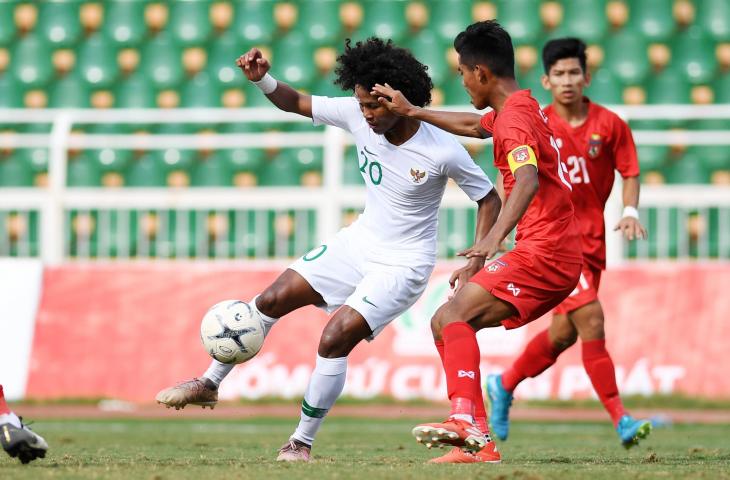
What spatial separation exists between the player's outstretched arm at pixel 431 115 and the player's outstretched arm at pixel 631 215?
1.55 m

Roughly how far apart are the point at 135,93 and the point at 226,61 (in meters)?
1.27

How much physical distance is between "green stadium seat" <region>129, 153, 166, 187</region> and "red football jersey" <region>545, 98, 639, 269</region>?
737 cm

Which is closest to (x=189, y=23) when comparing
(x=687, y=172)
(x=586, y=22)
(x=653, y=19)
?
(x=586, y=22)

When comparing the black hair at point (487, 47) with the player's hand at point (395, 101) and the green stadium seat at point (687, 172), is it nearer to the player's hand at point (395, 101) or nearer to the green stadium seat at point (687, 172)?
the player's hand at point (395, 101)

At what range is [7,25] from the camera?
17.6 metres

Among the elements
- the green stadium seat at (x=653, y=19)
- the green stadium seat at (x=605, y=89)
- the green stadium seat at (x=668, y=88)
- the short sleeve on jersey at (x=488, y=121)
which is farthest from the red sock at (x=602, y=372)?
the green stadium seat at (x=653, y=19)

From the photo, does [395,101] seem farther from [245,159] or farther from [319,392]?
[245,159]

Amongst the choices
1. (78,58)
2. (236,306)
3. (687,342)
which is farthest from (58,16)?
(236,306)

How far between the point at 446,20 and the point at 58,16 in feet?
17.4

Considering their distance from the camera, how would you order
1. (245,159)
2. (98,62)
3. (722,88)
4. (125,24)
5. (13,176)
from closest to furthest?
(245,159), (13,176), (722,88), (98,62), (125,24)

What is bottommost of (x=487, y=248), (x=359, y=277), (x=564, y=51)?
(x=359, y=277)

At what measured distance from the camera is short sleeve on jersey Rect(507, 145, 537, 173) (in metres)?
5.86

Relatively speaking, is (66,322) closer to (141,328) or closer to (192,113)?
(141,328)

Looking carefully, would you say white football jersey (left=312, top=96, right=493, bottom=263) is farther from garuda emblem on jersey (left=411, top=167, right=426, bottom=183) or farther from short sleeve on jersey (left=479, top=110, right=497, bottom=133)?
short sleeve on jersey (left=479, top=110, right=497, bottom=133)
